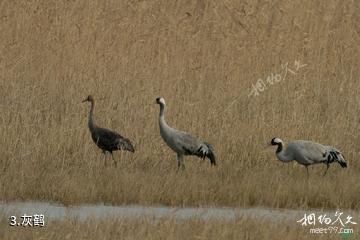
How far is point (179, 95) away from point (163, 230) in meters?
4.66

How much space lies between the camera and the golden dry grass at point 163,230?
21.1ft

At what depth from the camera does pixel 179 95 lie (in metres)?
11.1

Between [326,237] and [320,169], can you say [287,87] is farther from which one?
[326,237]

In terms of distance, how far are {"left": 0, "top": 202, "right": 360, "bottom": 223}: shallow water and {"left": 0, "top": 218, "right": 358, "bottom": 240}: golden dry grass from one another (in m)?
0.20

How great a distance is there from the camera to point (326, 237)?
6.77 metres

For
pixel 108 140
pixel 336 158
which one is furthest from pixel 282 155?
pixel 108 140

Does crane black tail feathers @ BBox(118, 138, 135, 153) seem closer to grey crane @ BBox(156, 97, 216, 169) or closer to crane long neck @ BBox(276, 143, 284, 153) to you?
grey crane @ BBox(156, 97, 216, 169)

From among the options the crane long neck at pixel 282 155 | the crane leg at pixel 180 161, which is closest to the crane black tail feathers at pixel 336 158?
the crane long neck at pixel 282 155

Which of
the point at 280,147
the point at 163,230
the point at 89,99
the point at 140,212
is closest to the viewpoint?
the point at 163,230

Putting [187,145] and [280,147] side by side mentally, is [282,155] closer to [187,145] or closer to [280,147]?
[280,147]

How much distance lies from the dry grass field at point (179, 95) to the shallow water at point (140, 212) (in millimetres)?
174

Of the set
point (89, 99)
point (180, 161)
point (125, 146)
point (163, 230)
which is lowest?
point (163, 230)

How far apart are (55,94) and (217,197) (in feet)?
11.2

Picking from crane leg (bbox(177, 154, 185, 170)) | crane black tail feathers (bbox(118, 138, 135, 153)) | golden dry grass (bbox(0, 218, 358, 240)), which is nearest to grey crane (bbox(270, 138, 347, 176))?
crane leg (bbox(177, 154, 185, 170))
